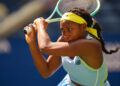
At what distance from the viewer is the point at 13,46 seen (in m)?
5.44

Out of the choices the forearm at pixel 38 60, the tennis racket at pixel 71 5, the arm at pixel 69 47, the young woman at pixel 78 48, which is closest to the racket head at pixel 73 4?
the tennis racket at pixel 71 5

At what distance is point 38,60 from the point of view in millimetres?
2900

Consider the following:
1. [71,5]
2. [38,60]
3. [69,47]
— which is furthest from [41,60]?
[71,5]

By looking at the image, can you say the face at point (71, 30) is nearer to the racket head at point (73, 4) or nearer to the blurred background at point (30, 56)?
the racket head at point (73, 4)

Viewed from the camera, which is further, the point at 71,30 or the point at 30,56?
the point at 30,56

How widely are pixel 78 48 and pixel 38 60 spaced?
0.46 meters

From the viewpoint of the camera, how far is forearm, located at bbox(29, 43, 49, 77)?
284cm

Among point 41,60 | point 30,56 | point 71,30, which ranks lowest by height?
point 30,56

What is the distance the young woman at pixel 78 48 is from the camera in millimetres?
2613

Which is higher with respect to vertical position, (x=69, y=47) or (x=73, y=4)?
(x=73, y=4)

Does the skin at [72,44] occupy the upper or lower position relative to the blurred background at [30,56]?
upper

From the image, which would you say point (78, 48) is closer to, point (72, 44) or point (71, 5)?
point (72, 44)

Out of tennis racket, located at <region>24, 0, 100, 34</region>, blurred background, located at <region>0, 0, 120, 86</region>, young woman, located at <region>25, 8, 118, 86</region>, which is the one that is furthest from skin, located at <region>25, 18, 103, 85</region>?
blurred background, located at <region>0, 0, 120, 86</region>

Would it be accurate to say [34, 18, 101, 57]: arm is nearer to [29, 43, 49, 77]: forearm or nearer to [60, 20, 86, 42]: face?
[60, 20, 86, 42]: face
